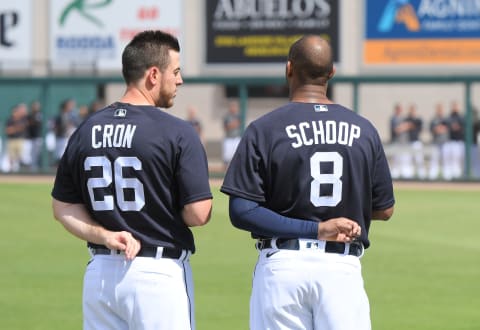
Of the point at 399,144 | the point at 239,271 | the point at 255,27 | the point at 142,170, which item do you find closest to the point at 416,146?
the point at 399,144

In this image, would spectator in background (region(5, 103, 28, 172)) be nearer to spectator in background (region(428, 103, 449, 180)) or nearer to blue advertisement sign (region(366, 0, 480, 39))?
spectator in background (region(428, 103, 449, 180))

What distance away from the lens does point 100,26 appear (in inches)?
1660

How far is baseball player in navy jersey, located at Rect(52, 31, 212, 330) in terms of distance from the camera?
502 centimetres

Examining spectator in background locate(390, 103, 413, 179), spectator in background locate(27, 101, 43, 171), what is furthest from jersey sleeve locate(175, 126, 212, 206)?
spectator in background locate(27, 101, 43, 171)

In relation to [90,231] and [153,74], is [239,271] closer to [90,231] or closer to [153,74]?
[90,231]

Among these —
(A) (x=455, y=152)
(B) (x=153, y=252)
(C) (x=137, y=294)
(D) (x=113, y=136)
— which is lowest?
(A) (x=455, y=152)

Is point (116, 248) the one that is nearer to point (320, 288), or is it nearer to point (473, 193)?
point (320, 288)

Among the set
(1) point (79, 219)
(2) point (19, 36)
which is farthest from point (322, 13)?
(1) point (79, 219)

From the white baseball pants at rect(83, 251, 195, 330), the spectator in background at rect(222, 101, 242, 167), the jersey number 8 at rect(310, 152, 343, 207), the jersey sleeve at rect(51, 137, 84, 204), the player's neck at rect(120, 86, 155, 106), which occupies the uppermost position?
the player's neck at rect(120, 86, 155, 106)

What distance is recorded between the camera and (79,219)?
17.3 feet

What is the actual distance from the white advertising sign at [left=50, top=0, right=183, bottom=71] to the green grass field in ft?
78.1

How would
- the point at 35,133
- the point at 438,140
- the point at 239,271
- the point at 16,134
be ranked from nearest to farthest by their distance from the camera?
1. the point at 239,271
2. the point at 438,140
3. the point at 35,133
4. the point at 16,134

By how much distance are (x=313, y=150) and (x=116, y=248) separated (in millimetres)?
967

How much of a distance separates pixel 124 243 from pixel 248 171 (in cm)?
63
